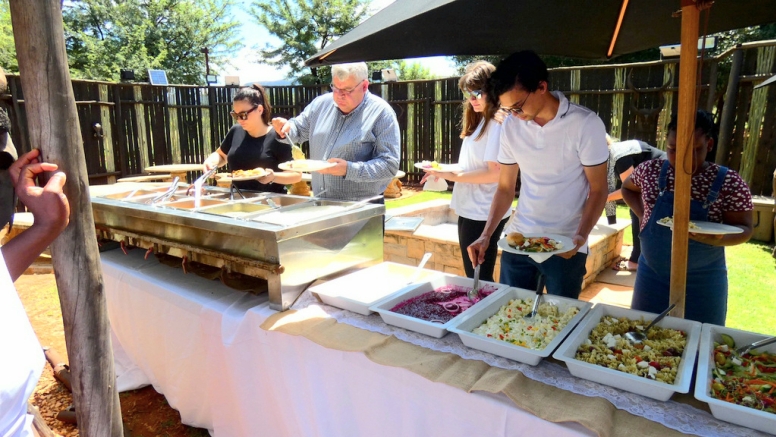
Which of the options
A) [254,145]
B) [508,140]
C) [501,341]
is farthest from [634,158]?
[501,341]

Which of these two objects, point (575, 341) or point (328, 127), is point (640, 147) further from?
point (575, 341)

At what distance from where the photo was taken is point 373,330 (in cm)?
153

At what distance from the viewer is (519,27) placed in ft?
6.26

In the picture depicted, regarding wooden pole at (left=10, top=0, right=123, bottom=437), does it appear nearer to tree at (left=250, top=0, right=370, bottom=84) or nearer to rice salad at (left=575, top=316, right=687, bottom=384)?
rice salad at (left=575, top=316, right=687, bottom=384)

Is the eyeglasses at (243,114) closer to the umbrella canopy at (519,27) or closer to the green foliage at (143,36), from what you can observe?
the umbrella canopy at (519,27)

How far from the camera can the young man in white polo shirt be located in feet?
5.83

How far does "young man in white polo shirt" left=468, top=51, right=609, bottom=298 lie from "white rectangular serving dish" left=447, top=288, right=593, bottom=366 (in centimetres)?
20

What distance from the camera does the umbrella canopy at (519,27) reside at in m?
1.49

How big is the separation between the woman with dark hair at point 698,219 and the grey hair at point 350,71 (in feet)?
4.45

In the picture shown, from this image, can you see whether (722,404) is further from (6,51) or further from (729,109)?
(6,51)

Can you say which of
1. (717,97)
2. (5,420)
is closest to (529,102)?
(5,420)

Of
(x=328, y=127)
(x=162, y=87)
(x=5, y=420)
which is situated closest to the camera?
(x=5, y=420)

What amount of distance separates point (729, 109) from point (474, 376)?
648cm

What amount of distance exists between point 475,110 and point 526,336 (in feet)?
4.73
